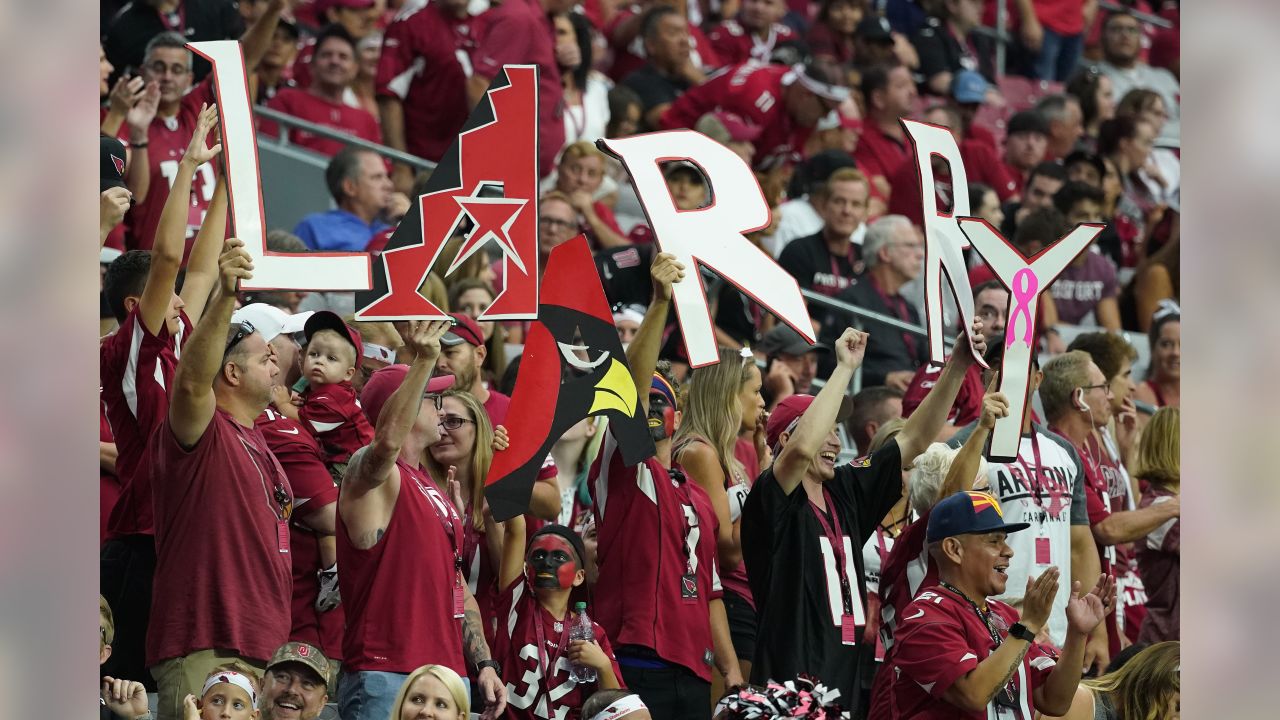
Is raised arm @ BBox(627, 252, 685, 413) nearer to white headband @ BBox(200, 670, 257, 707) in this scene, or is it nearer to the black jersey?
the black jersey

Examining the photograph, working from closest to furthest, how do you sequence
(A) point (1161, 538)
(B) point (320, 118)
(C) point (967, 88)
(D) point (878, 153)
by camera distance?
(A) point (1161, 538) → (B) point (320, 118) → (D) point (878, 153) → (C) point (967, 88)

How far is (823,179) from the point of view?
9750 mm

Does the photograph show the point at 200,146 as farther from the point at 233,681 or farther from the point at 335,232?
the point at 335,232

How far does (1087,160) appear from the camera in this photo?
1152 cm

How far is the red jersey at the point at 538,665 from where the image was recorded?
18.0 feet

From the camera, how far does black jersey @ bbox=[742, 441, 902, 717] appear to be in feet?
18.3

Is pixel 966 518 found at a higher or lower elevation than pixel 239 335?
lower

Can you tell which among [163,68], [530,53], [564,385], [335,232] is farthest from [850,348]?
[530,53]

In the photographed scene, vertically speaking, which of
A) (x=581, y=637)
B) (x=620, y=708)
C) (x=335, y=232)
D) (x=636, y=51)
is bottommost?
(x=620, y=708)

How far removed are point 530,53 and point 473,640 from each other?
5493 mm
